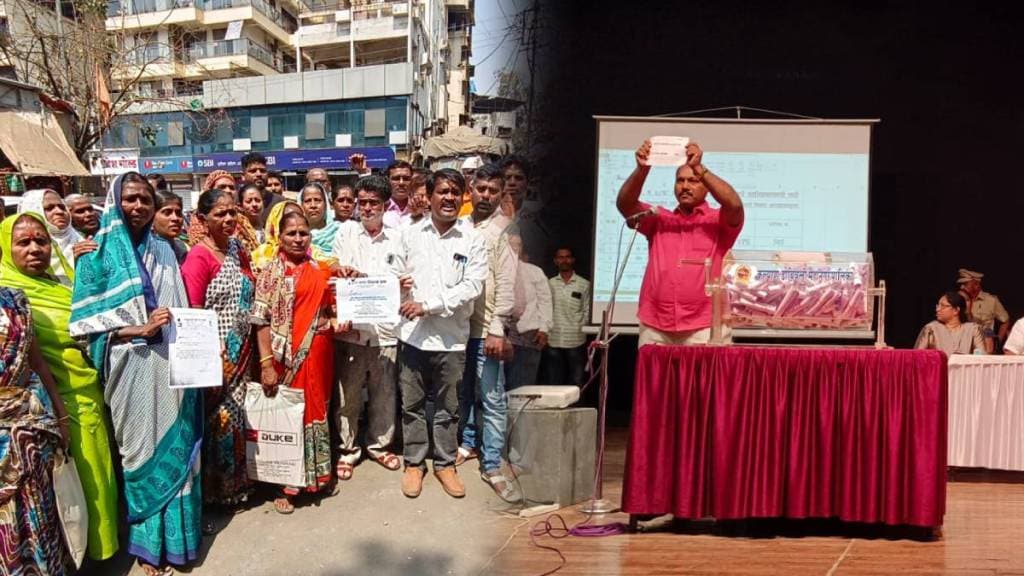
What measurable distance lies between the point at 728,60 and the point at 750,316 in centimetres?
264

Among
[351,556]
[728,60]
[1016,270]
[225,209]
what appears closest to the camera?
[351,556]

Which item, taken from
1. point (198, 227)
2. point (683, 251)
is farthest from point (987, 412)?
point (198, 227)

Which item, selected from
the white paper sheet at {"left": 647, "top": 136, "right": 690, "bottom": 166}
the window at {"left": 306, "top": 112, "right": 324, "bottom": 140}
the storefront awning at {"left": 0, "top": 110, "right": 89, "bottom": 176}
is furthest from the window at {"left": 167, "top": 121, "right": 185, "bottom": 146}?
the white paper sheet at {"left": 647, "top": 136, "right": 690, "bottom": 166}

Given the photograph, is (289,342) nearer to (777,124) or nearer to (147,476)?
(147,476)

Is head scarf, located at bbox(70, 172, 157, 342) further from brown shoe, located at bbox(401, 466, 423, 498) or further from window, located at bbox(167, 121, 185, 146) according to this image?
window, located at bbox(167, 121, 185, 146)

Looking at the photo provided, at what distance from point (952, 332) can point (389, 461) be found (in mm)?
3340

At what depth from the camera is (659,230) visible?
2729 mm

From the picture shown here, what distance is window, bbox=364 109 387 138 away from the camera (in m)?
16.8

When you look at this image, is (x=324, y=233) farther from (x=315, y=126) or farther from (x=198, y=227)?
(x=315, y=126)

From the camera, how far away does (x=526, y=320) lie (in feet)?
10.3

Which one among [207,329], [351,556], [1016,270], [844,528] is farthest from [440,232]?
[1016,270]

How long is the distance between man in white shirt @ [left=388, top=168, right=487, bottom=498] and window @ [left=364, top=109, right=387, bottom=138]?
48.8ft

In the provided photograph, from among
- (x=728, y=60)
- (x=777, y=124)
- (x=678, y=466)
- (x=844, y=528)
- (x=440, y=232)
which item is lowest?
(x=844, y=528)

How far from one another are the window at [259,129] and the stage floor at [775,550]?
17724 millimetres
